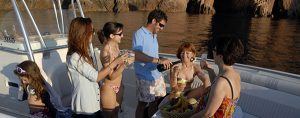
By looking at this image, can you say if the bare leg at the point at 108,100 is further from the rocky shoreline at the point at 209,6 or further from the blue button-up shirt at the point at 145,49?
the rocky shoreline at the point at 209,6

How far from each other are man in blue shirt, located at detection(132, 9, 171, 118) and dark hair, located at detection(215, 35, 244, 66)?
1.01 meters

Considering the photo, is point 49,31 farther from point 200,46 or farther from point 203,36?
point 203,36

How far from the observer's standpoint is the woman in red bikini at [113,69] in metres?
2.89

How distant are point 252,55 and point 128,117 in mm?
11675

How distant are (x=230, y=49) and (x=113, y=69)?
118 centimetres

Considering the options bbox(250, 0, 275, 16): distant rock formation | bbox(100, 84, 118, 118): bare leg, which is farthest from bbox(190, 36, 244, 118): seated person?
bbox(250, 0, 275, 16): distant rock formation

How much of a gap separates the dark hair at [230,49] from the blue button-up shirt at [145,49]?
1106 millimetres

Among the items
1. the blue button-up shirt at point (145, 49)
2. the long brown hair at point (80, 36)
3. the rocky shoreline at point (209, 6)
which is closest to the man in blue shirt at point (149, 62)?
the blue button-up shirt at point (145, 49)

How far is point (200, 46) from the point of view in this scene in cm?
1662


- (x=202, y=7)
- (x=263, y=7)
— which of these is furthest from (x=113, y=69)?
(x=202, y=7)

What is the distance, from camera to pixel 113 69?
114 inches

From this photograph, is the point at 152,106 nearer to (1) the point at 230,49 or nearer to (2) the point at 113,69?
(2) the point at 113,69

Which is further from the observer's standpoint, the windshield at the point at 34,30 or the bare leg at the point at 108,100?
the windshield at the point at 34,30

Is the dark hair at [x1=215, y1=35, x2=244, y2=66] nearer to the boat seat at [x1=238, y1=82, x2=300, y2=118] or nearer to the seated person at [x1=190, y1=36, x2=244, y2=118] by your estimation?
the seated person at [x1=190, y1=36, x2=244, y2=118]
